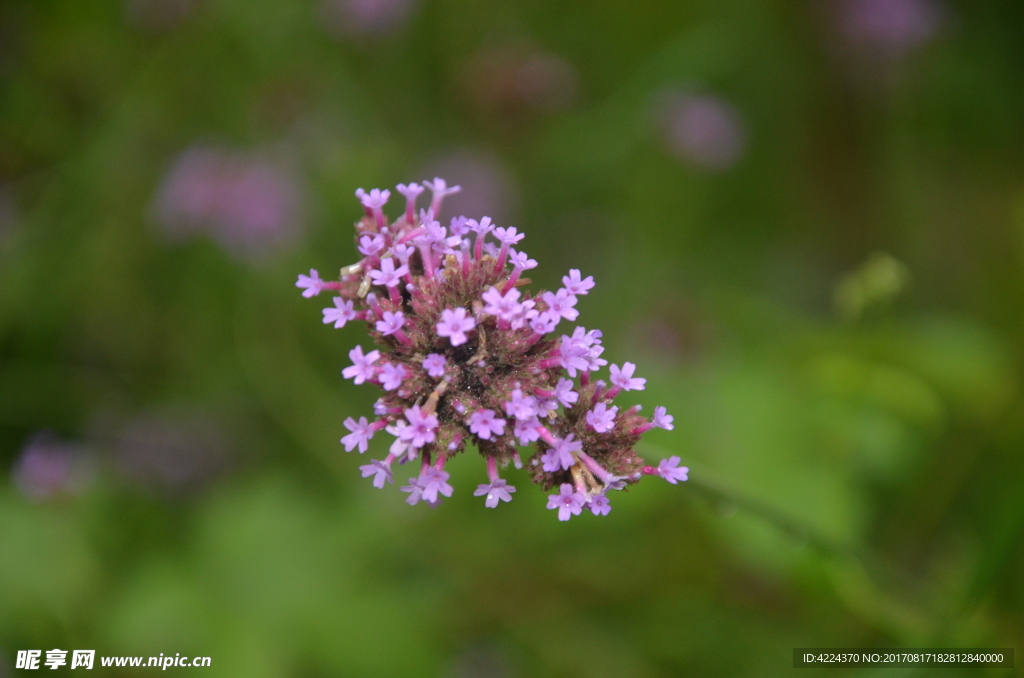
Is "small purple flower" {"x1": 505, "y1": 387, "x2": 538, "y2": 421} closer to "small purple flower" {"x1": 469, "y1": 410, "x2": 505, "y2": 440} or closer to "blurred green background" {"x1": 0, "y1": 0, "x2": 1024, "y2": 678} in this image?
"small purple flower" {"x1": 469, "y1": 410, "x2": 505, "y2": 440}

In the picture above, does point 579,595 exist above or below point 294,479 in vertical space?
below

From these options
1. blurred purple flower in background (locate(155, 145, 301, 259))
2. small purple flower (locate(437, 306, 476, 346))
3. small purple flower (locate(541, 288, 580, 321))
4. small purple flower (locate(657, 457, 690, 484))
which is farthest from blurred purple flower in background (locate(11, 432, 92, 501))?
small purple flower (locate(657, 457, 690, 484))

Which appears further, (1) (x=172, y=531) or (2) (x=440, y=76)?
(2) (x=440, y=76)

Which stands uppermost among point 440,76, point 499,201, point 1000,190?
point 440,76

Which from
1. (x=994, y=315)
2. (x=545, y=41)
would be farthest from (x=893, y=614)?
(x=545, y=41)

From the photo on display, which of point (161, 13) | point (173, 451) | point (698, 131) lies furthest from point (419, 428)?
point (161, 13)

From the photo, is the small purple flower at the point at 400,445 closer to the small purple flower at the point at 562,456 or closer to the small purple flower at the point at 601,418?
the small purple flower at the point at 562,456

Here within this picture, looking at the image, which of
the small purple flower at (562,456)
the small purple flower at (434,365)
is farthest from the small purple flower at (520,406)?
the small purple flower at (434,365)

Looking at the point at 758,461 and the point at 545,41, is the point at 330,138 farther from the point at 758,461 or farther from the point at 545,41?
the point at 758,461
